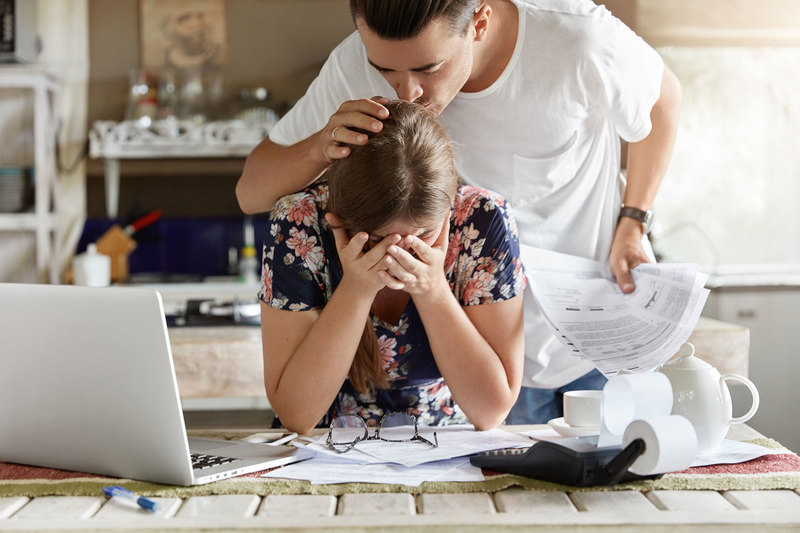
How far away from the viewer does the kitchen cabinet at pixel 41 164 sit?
3066mm

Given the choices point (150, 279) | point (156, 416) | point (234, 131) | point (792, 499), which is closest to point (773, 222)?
point (234, 131)

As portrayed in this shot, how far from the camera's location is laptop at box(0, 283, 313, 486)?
34.7 inches

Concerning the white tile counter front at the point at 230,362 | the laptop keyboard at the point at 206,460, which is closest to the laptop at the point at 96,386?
the laptop keyboard at the point at 206,460

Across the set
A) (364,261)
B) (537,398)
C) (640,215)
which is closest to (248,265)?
(537,398)

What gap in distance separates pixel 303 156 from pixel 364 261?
24cm

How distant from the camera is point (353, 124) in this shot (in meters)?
1.14

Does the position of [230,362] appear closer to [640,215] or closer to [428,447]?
[640,215]

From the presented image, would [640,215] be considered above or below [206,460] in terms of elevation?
above

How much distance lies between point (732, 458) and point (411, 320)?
Answer: 1.70 ft

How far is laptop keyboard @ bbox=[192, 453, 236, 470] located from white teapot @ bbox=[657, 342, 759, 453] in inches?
21.4

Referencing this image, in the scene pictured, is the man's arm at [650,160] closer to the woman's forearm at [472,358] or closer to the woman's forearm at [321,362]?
the woman's forearm at [472,358]

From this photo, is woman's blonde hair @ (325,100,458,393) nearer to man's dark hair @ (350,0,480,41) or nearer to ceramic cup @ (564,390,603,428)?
man's dark hair @ (350,0,480,41)

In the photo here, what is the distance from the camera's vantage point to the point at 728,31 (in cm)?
335

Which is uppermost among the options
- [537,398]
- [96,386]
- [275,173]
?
[275,173]
